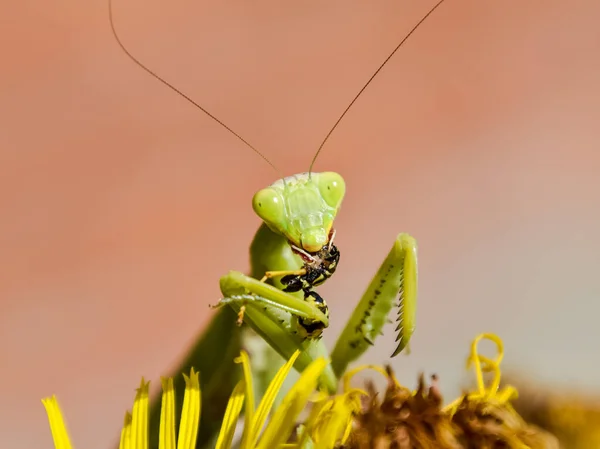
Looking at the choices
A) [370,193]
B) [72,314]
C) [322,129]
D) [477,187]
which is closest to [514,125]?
[477,187]

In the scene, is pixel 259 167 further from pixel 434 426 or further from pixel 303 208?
pixel 434 426

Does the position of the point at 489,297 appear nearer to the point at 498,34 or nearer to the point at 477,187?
the point at 477,187

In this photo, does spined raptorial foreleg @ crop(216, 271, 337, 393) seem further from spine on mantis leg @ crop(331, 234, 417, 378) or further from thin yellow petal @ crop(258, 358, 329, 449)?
thin yellow petal @ crop(258, 358, 329, 449)

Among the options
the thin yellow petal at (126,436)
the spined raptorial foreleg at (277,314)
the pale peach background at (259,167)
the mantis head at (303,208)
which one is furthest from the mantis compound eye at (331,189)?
the pale peach background at (259,167)

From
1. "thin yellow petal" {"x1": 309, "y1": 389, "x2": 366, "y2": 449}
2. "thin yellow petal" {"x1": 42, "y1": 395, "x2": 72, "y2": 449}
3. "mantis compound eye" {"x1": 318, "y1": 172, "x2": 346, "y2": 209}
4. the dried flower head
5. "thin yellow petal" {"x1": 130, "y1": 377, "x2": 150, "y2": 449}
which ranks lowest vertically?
"thin yellow petal" {"x1": 42, "y1": 395, "x2": 72, "y2": 449}

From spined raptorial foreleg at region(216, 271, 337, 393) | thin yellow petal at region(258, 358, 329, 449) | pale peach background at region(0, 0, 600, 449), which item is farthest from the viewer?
pale peach background at region(0, 0, 600, 449)

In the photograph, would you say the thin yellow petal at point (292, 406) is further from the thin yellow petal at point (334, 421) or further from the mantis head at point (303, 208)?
the mantis head at point (303, 208)

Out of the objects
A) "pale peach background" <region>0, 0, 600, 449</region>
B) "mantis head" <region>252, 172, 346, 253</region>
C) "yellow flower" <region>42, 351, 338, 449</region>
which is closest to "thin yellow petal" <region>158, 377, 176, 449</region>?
"yellow flower" <region>42, 351, 338, 449</region>
